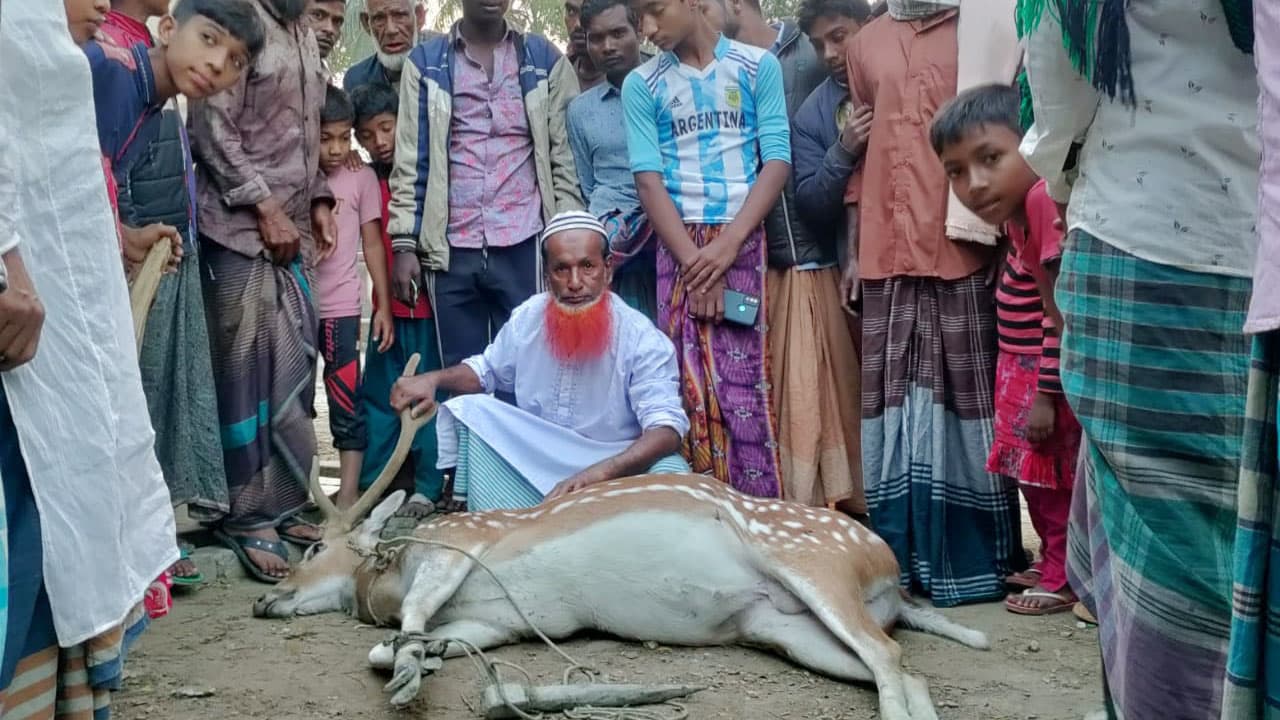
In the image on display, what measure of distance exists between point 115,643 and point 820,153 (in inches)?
157

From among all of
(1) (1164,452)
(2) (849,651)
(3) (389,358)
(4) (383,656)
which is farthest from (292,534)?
(1) (1164,452)

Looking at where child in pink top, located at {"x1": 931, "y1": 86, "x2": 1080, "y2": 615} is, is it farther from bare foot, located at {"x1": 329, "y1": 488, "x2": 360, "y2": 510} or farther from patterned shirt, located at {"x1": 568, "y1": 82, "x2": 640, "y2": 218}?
bare foot, located at {"x1": 329, "y1": 488, "x2": 360, "y2": 510}

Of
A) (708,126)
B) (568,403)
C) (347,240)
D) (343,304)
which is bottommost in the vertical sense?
(568,403)

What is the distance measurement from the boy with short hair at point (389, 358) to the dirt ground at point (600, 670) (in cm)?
158

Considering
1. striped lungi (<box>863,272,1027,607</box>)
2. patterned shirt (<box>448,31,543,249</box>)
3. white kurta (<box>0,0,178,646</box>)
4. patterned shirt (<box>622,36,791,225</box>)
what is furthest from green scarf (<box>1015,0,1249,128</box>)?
patterned shirt (<box>448,31,543,249</box>)

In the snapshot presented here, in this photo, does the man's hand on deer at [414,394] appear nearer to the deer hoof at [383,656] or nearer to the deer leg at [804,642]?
the deer hoof at [383,656]

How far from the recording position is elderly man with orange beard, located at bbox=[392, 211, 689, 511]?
516 centimetres

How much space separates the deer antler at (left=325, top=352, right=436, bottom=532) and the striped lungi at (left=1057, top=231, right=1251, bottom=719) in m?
3.02

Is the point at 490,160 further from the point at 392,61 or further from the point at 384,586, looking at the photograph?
the point at 384,586

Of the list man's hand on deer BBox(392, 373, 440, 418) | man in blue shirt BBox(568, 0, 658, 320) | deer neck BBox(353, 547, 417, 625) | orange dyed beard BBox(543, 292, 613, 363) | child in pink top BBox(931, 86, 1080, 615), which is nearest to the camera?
child in pink top BBox(931, 86, 1080, 615)

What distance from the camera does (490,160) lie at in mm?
6094

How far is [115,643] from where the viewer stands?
7.95 ft

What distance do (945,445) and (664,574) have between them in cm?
139

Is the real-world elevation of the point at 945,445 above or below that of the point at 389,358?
below
